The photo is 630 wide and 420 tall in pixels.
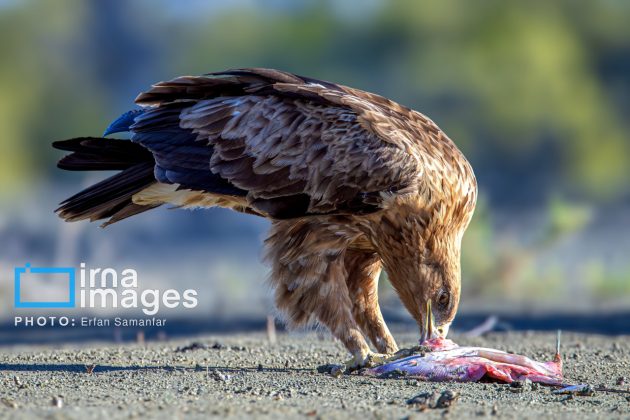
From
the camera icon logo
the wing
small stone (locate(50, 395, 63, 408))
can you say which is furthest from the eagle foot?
the camera icon logo

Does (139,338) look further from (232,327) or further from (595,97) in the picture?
(595,97)

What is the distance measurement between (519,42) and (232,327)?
19.2 meters

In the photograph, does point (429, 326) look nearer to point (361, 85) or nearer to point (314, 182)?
point (314, 182)

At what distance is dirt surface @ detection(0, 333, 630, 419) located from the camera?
6324mm

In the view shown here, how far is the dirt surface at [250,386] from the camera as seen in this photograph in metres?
6.32

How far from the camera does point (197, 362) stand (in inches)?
332

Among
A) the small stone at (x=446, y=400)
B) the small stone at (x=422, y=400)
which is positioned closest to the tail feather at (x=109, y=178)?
the small stone at (x=422, y=400)

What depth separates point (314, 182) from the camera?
8.30 m

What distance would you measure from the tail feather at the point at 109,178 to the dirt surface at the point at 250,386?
99 centimetres

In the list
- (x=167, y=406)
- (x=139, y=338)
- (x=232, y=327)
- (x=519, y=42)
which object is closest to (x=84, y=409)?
(x=167, y=406)

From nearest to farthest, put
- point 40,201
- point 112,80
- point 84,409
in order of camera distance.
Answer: point 84,409, point 40,201, point 112,80
